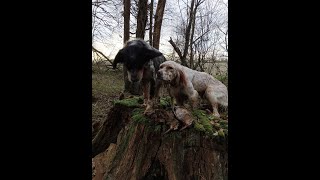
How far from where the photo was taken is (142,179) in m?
1.68

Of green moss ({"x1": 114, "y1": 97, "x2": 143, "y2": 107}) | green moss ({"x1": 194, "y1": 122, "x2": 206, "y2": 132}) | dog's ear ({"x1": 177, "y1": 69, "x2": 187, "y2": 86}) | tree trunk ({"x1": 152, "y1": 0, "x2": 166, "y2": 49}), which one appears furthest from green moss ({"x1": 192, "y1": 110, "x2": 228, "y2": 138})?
tree trunk ({"x1": 152, "y1": 0, "x2": 166, "y2": 49})

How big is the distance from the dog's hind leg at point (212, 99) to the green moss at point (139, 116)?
356mm

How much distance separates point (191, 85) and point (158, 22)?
43cm

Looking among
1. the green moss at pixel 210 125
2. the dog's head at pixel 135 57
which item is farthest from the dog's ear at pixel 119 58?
the green moss at pixel 210 125

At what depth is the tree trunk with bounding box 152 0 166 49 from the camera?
191 centimetres

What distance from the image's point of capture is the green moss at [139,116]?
1.81 m

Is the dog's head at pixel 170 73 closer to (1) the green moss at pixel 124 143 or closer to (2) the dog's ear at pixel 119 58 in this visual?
(2) the dog's ear at pixel 119 58

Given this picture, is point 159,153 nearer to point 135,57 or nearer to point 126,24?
point 135,57

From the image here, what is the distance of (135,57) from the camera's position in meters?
1.75

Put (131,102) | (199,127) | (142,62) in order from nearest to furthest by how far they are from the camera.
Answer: (199,127)
(142,62)
(131,102)

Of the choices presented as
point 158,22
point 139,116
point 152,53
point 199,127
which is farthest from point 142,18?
point 199,127

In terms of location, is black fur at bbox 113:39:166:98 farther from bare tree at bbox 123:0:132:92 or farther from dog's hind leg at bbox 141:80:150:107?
bare tree at bbox 123:0:132:92
